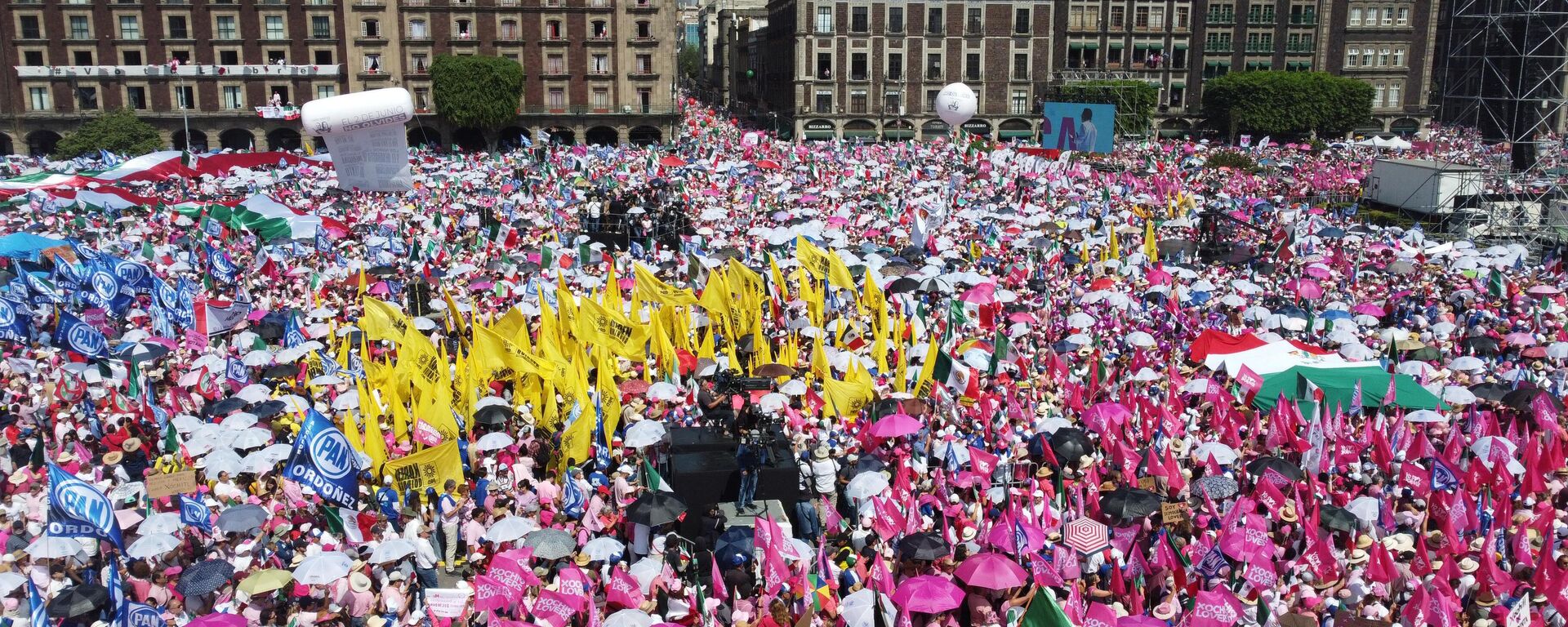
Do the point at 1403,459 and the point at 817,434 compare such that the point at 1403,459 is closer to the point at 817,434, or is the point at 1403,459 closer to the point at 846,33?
the point at 817,434

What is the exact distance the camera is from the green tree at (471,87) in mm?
65438

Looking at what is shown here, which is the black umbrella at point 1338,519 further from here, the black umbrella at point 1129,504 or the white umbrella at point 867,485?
the white umbrella at point 867,485

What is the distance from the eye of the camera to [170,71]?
6556 cm

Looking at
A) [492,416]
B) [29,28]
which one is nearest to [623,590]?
[492,416]

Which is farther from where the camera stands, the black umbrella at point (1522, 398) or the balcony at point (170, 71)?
the balcony at point (170, 71)

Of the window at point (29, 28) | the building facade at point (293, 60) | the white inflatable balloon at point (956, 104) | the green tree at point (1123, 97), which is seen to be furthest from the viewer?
the green tree at point (1123, 97)

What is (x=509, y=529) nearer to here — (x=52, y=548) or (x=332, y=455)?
(x=332, y=455)

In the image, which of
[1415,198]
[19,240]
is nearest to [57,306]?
[19,240]

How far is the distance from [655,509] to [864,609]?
3118 mm

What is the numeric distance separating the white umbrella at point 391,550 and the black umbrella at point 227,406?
6269 millimetres

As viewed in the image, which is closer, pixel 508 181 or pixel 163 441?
pixel 163 441

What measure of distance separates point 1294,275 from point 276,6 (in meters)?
54.0

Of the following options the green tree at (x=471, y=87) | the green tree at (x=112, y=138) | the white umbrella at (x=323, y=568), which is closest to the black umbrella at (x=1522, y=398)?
the white umbrella at (x=323, y=568)

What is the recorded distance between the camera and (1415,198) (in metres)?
41.4
